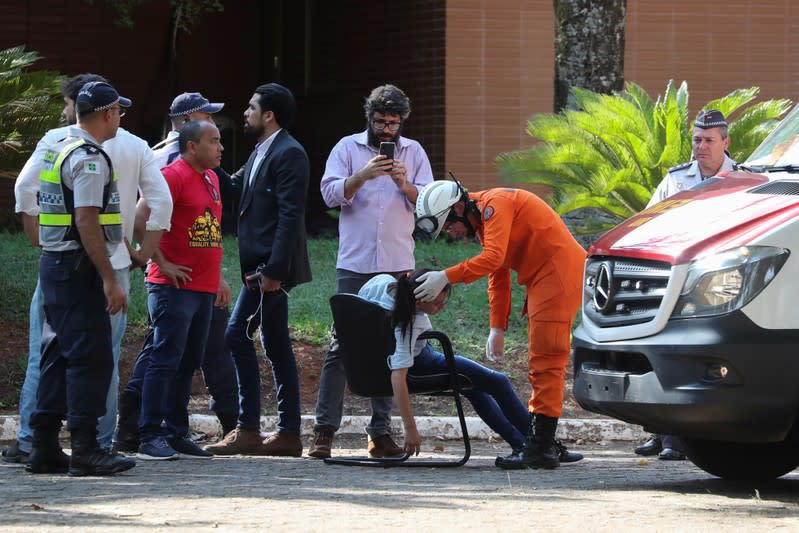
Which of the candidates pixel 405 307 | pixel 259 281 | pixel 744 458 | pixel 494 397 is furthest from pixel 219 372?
pixel 744 458

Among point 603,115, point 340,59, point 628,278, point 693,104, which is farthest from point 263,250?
point 340,59

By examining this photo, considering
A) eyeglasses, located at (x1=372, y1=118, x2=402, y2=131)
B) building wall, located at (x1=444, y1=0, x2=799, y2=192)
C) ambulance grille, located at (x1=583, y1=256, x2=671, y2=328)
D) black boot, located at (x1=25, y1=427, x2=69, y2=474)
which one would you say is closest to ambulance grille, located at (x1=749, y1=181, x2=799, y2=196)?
ambulance grille, located at (x1=583, y1=256, x2=671, y2=328)

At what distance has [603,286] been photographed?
287 inches

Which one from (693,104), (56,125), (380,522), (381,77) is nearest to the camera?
(380,522)

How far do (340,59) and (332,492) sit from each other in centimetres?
1354

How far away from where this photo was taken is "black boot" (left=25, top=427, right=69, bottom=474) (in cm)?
765

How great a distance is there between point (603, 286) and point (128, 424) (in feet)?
10.2

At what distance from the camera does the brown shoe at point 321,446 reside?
346 inches

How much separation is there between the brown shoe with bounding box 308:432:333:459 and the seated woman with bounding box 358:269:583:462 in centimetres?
76

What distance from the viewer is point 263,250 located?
346 inches

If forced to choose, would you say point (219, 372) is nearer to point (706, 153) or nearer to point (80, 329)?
point (80, 329)

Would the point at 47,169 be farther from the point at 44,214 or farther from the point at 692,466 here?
the point at 692,466

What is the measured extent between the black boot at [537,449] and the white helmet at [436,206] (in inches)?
45.3

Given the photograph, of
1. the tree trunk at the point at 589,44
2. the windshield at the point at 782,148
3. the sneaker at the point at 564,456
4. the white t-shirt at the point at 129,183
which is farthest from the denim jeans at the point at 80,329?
the tree trunk at the point at 589,44
